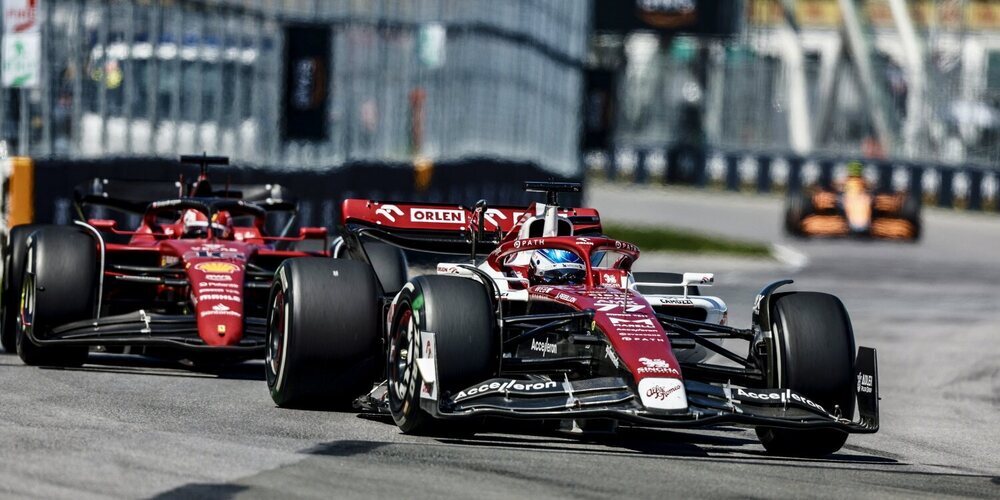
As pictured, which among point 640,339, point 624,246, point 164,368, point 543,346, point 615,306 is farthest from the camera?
point 164,368

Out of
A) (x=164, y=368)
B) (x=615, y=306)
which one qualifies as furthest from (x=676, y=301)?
(x=164, y=368)

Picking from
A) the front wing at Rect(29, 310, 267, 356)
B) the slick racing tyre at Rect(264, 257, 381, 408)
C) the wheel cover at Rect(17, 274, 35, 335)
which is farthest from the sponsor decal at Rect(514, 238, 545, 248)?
the wheel cover at Rect(17, 274, 35, 335)

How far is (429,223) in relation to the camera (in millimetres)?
12023

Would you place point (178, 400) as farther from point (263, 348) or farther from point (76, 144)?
point (76, 144)

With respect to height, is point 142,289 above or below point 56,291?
below

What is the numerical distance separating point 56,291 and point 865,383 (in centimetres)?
514

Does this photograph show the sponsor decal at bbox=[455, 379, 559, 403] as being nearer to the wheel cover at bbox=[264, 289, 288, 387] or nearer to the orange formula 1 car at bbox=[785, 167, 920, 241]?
the wheel cover at bbox=[264, 289, 288, 387]

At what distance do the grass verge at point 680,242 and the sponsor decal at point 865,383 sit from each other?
1846cm

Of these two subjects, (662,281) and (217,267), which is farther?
(217,267)

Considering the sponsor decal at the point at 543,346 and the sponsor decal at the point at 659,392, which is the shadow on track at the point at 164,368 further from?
the sponsor decal at the point at 659,392

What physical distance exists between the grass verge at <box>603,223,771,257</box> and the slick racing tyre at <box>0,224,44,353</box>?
16.0 meters

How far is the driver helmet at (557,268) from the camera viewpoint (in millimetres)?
10391

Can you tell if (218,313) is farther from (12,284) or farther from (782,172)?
(782,172)

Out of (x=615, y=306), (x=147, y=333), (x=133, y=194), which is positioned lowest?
(x=147, y=333)
